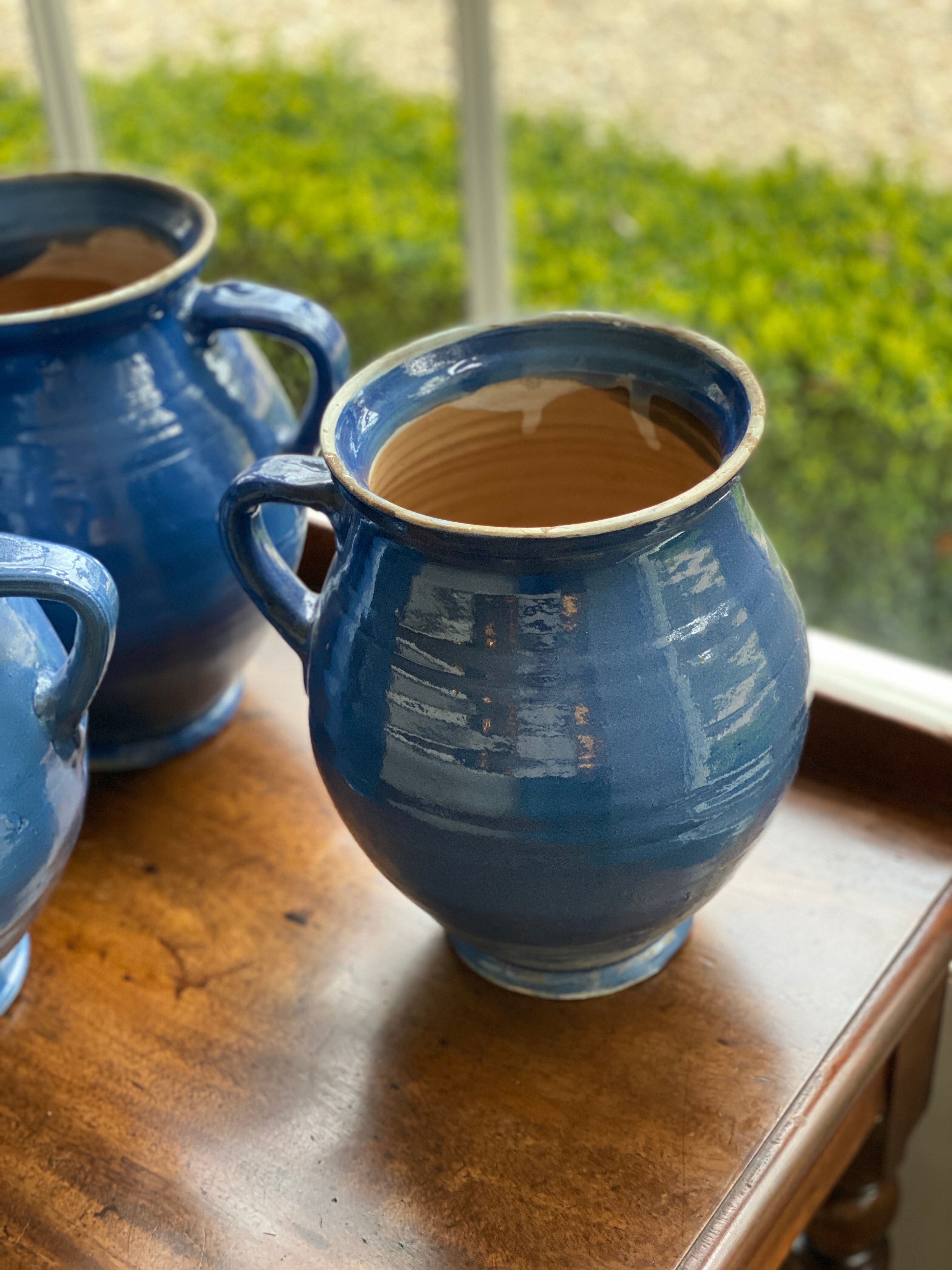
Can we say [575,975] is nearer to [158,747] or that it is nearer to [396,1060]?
[396,1060]

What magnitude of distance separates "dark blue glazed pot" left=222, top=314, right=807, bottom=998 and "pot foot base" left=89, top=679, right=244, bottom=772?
0.68 feet

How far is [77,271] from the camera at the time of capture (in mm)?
745

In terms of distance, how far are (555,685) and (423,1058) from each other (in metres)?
0.20

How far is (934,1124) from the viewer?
757 mm

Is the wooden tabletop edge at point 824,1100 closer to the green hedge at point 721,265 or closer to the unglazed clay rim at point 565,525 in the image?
the unglazed clay rim at point 565,525

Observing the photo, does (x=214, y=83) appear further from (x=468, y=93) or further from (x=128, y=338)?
(x=128, y=338)

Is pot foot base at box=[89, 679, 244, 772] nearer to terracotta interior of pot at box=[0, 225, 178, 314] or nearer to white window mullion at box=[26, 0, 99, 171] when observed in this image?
terracotta interior of pot at box=[0, 225, 178, 314]

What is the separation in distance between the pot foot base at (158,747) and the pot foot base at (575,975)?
0.69 feet

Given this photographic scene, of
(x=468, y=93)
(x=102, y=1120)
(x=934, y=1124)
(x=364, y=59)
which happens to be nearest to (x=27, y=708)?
(x=102, y=1120)

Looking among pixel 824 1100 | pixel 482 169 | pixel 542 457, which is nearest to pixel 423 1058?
pixel 824 1100

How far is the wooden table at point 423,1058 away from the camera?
52 cm

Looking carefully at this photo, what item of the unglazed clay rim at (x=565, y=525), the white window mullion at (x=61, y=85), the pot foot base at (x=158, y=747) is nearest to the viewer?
the unglazed clay rim at (x=565, y=525)

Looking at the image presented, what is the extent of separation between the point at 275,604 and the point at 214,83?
1546mm

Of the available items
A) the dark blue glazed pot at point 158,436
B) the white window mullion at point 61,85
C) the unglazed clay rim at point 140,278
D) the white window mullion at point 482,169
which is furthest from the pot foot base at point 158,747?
the white window mullion at point 61,85
